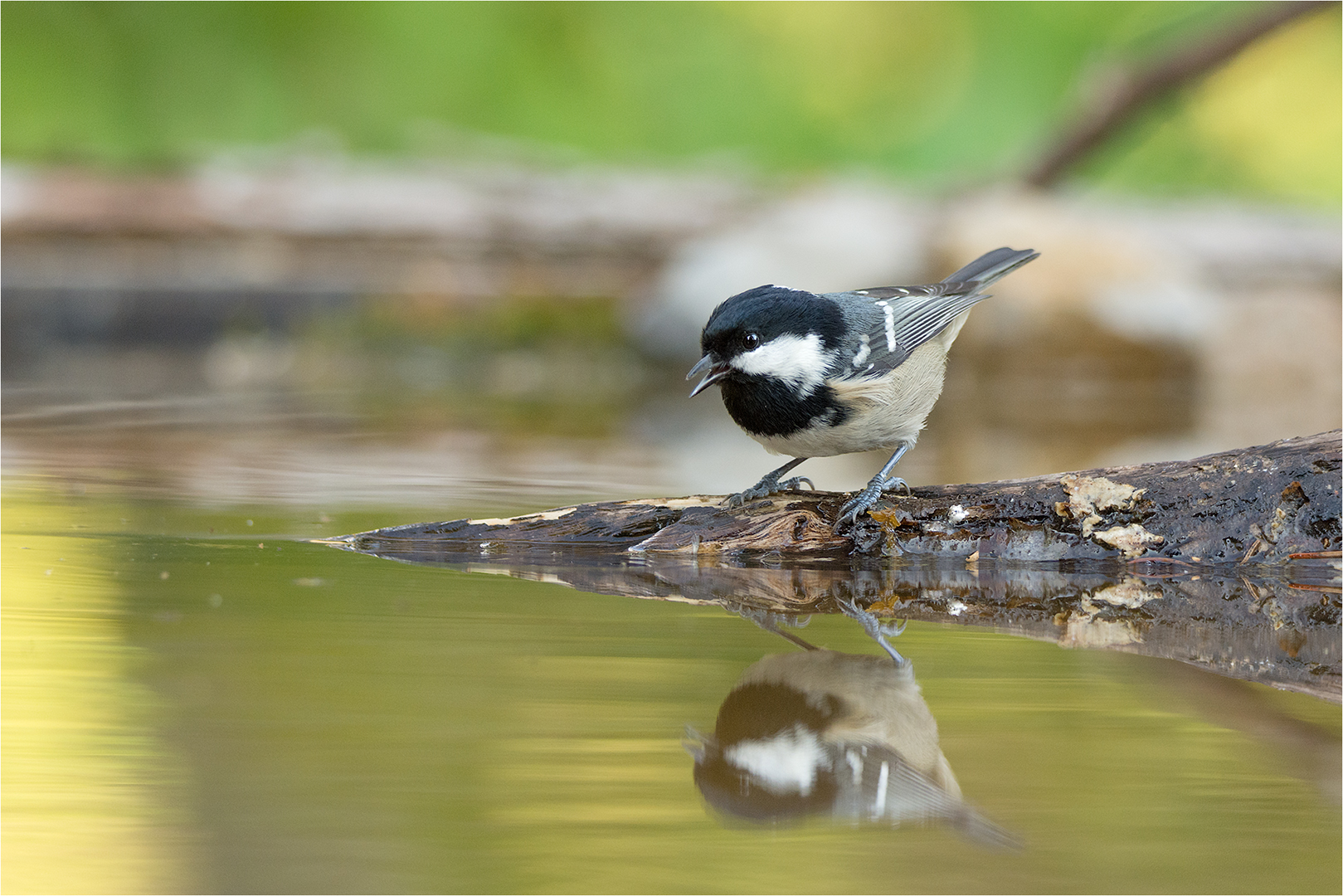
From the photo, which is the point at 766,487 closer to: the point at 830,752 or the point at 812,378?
the point at 812,378

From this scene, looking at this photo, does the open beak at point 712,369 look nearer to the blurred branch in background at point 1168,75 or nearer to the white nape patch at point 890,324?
the white nape patch at point 890,324

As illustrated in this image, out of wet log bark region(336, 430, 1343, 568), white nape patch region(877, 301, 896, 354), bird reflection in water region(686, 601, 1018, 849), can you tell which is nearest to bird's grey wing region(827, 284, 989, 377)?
white nape patch region(877, 301, 896, 354)

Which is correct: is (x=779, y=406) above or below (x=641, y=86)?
below

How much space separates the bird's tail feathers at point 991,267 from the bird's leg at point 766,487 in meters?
0.93

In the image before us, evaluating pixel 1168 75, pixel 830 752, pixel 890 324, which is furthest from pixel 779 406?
pixel 1168 75

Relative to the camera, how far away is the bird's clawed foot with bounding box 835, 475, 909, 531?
3.10 m

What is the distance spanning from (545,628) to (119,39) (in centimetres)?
929

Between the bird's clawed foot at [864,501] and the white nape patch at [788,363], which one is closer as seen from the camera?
the bird's clawed foot at [864,501]

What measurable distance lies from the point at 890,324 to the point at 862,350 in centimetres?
28

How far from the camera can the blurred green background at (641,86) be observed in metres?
10.1

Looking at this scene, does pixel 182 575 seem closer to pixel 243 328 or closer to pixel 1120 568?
pixel 1120 568

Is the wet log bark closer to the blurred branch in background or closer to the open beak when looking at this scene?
the open beak

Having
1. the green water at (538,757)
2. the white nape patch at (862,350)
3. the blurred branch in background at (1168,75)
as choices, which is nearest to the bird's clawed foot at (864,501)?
the white nape patch at (862,350)

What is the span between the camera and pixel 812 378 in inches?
128
